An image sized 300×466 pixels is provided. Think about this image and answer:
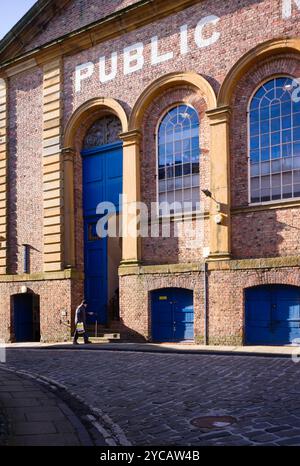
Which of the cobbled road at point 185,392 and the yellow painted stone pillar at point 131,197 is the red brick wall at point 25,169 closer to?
the yellow painted stone pillar at point 131,197

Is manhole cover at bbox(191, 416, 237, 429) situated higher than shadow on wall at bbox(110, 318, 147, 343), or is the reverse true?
manhole cover at bbox(191, 416, 237, 429)

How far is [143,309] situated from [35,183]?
24.5 ft

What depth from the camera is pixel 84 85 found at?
18.6m

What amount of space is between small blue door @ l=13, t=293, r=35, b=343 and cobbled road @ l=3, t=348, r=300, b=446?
717 cm

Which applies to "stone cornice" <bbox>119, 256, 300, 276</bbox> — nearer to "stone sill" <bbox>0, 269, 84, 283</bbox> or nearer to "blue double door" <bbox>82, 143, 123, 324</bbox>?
"blue double door" <bbox>82, 143, 123, 324</bbox>

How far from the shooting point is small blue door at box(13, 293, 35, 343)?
20.1 metres

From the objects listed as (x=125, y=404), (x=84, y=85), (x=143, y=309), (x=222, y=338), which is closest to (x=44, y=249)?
(x=143, y=309)

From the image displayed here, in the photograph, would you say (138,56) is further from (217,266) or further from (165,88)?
(217,266)

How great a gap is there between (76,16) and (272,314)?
46.0 feet

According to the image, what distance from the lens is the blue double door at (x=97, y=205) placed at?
18.0 meters

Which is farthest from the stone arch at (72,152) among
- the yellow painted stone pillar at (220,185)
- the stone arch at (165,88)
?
the yellow painted stone pillar at (220,185)

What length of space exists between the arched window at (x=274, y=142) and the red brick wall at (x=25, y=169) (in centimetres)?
915

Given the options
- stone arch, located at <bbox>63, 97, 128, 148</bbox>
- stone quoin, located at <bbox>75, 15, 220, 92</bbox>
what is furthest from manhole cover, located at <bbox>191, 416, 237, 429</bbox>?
stone arch, located at <bbox>63, 97, 128, 148</bbox>

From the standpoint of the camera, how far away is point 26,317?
2044 cm
